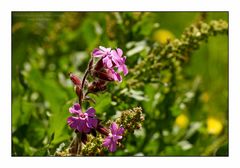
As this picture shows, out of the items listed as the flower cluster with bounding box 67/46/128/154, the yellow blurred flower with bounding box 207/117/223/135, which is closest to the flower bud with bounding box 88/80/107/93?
the flower cluster with bounding box 67/46/128/154

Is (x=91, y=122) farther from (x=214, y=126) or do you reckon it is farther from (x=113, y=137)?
(x=214, y=126)

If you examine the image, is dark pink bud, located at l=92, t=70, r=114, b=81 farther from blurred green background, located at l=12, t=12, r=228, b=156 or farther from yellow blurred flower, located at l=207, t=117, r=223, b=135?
yellow blurred flower, located at l=207, t=117, r=223, b=135

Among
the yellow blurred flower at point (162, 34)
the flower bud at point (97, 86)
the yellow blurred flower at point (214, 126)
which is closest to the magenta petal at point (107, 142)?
the flower bud at point (97, 86)

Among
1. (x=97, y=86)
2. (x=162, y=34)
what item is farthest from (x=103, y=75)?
(x=162, y=34)

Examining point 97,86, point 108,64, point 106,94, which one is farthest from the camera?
point 106,94

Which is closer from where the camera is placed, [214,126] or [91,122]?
[91,122]

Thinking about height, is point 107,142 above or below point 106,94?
below
